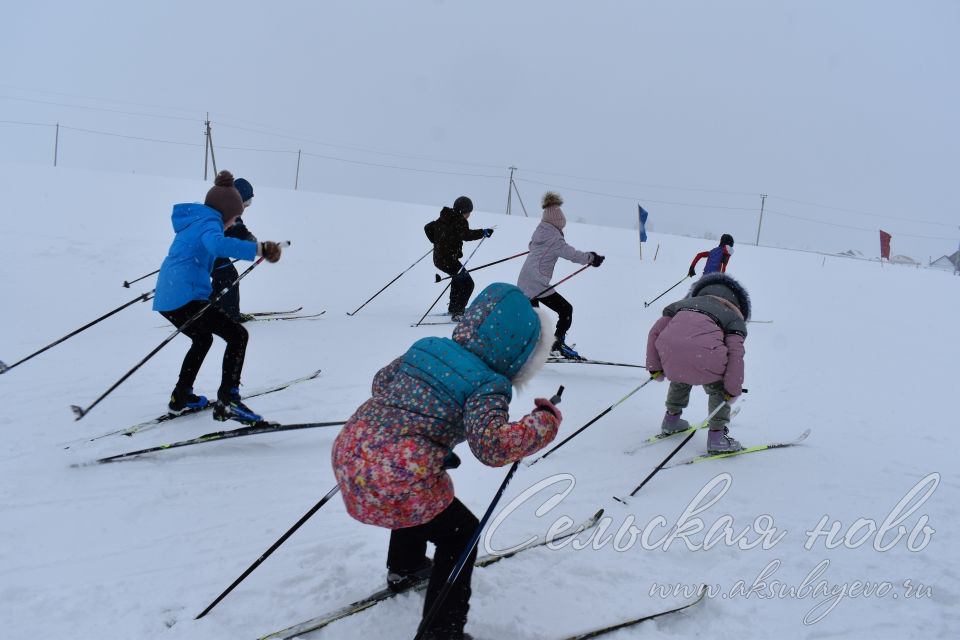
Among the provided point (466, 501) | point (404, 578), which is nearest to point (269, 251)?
point (466, 501)

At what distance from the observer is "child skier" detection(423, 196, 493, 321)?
8555 millimetres

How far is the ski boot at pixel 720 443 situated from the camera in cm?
428

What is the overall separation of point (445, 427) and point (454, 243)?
22.4 feet

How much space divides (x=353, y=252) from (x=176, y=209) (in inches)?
389

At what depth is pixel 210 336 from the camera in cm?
408

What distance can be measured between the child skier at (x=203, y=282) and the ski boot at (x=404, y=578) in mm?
1916

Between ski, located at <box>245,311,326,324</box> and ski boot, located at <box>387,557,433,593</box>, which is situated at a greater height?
ski boot, located at <box>387,557,433,593</box>

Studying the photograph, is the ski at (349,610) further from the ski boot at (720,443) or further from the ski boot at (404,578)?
the ski boot at (720,443)

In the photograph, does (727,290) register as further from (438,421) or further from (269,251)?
(269,251)

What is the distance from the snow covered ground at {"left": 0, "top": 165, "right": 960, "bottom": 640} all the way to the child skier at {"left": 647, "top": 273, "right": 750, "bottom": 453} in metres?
0.45

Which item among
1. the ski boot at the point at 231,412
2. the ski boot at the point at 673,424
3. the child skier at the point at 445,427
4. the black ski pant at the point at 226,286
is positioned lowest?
the ski boot at the point at 231,412

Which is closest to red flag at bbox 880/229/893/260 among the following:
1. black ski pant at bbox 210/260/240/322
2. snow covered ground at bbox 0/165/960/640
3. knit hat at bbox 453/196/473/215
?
snow covered ground at bbox 0/165/960/640

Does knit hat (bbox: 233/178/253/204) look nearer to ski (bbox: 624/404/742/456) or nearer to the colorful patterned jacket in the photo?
ski (bbox: 624/404/742/456)

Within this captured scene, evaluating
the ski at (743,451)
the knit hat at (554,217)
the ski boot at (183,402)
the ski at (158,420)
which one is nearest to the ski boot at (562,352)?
the knit hat at (554,217)
